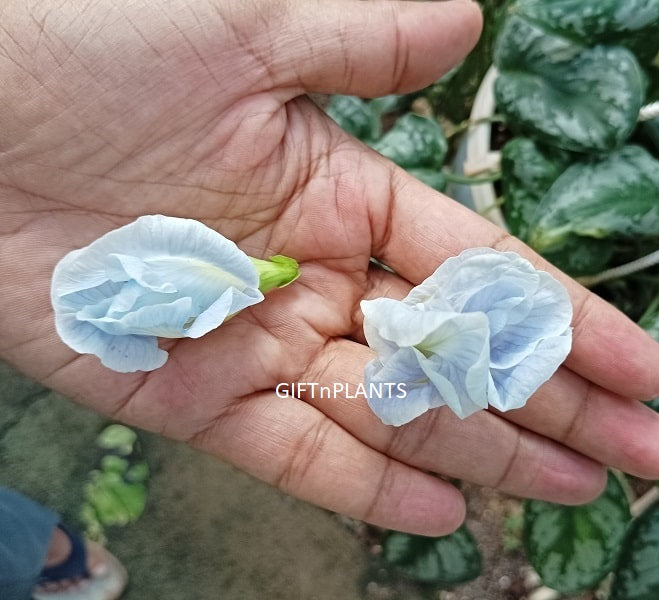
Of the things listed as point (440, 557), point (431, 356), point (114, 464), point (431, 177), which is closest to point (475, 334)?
point (431, 356)

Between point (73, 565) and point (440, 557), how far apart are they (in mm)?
642

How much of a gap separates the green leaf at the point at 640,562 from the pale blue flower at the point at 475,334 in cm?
44

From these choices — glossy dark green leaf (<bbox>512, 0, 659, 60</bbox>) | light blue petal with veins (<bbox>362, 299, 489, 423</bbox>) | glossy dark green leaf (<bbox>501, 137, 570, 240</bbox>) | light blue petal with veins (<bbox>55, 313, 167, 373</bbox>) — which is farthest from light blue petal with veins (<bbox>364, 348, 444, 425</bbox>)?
glossy dark green leaf (<bbox>512, 0, 659, 60</bbox>)

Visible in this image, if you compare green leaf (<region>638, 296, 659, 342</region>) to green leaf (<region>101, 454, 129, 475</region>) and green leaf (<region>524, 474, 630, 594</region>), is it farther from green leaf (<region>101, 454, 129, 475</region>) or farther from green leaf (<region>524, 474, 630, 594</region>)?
green leaf (<region>101, 454, 129, 475</region>)

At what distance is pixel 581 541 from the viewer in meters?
0.98

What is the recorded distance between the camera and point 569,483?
2.93ft

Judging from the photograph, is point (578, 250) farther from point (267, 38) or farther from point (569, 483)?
point (267, 38)

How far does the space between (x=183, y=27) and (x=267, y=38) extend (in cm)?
10

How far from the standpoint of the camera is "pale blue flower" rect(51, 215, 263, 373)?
0.76 meters

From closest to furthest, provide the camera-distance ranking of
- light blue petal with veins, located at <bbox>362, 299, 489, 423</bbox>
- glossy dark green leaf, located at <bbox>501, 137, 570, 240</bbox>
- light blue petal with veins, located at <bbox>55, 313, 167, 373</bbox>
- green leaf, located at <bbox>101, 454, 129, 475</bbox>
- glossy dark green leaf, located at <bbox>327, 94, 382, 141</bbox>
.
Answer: light blue petal with veins, located at <bbox>362, 299, 489, 423</bbox> → light blue petal with veins, located at <bbox>55, 313, 167, 373</bbox> → glossy dark green leaf, located at <bbox>501, 137, 570, 240</bbox> → glossy dark green leaf, located at <bbox>327, 94, 382, 141</bbox> → green leaf, located at <bbox>101, 454, 129, 475</bbox>

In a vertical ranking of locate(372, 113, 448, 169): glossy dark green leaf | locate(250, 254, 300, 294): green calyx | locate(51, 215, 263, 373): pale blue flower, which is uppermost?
locate(51, 215, 263, 373): pale blue flower

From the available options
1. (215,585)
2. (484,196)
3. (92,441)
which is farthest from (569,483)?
(92,441)

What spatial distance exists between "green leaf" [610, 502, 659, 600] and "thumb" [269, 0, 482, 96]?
0.71 meters

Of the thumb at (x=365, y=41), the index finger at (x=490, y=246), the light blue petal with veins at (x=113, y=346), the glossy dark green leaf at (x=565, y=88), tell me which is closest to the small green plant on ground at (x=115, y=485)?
the light blue petal with veins at (x=113, y=346)
